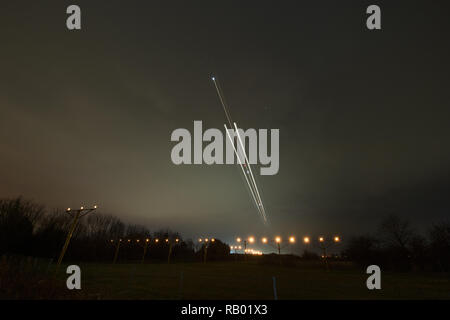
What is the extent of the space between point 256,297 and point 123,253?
69.2m

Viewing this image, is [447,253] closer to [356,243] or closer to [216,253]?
[356,243]

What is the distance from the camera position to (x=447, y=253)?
4419cm

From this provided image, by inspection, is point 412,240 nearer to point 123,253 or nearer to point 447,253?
point 447,253

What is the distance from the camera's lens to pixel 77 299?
12.8m

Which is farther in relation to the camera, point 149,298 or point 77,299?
point 149,298
